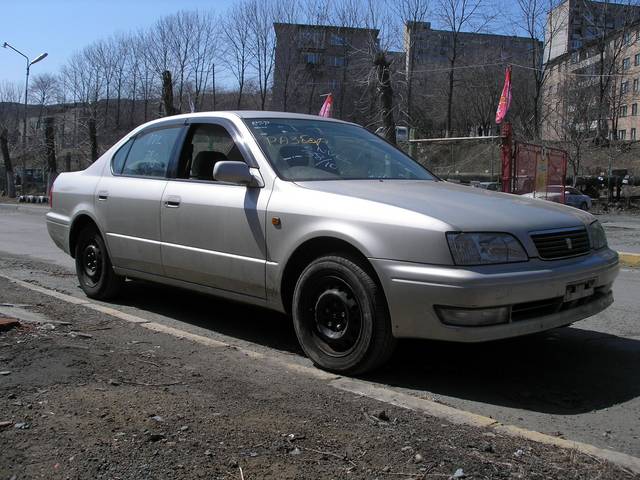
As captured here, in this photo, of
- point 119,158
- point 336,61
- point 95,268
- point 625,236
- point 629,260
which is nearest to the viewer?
point 119,158

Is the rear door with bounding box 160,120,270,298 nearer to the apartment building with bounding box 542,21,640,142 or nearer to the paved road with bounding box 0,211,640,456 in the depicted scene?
the paved road with bounding box 0,211,640,456

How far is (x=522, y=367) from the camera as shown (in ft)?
13.8

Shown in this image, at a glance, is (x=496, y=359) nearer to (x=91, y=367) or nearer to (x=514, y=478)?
(x=514, y=478)

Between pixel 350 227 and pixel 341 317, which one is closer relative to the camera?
pixel 350 227

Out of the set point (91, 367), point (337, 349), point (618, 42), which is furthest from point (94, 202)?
point (618, 42)

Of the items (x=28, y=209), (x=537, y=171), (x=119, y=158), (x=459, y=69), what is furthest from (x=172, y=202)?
(x=459, y=69)

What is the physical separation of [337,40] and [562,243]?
155 ft

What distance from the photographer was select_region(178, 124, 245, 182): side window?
16.1 feet

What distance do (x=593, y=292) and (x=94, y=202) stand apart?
14.2ft

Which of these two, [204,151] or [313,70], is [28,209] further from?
[313,70]

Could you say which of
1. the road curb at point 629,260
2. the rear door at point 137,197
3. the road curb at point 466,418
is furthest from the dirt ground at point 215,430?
the road curb at point 629,260

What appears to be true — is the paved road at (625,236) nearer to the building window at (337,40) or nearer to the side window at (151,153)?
the side window at (151,153)

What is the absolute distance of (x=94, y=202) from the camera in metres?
5.83

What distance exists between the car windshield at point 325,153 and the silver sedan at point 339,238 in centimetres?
1
